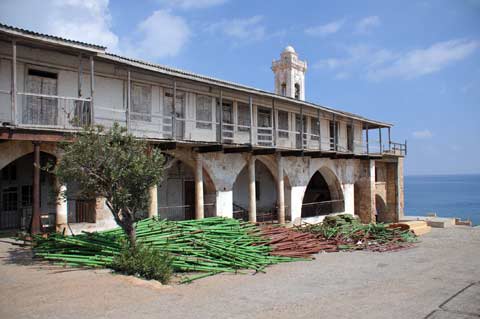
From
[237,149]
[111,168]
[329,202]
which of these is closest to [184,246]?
[111,168]

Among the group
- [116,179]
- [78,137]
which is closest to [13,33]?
[78,137]

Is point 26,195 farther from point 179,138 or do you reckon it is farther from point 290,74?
point 290,74

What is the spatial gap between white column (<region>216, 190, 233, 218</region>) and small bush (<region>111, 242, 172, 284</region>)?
9.53 meters

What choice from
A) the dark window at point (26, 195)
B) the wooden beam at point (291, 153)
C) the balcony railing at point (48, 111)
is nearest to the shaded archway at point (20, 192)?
the dark window at point (26, 195)

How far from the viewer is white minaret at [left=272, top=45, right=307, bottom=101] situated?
3853cm

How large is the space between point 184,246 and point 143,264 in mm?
2788

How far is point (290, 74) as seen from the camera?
38.5 meters

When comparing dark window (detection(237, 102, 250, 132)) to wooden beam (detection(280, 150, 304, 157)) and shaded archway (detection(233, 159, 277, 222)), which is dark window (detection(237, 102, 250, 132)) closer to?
wooden beam (detection(280, 150, 304, 157))

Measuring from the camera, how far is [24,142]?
534 inches

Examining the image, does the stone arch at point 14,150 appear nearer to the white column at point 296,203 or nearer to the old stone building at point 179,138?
the old stone building at point 179,138

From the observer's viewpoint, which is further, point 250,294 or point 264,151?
point 264,151

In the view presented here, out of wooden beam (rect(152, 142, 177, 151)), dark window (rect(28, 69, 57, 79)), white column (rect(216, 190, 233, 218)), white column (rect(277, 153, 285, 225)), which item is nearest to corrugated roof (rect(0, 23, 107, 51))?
dark window (rect(28, 69, 57, 79))

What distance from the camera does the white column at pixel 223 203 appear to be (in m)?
20.2

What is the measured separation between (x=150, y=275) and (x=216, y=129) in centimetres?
1147
